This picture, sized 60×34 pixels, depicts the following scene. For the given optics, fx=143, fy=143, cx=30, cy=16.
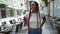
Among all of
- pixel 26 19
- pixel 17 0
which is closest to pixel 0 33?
pixel 26 19

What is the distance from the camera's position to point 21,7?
45.8 ft

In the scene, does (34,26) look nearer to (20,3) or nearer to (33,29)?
(33,29)

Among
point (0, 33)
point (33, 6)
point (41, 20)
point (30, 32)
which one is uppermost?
point (33, 6)

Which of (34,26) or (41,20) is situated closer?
(34,26)

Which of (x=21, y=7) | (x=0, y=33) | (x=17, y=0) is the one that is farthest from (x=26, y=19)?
(x=21, y=7)

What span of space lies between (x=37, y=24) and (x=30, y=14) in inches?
8.0

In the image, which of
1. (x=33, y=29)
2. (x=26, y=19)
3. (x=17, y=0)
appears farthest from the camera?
(x=17, y=0)

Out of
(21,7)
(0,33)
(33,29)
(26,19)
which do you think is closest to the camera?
(33,29)

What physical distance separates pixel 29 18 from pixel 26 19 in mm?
141

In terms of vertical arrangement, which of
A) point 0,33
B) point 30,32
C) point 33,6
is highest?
point 33,6

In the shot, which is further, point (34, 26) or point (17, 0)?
point (17, 0)

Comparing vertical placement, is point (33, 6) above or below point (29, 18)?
above

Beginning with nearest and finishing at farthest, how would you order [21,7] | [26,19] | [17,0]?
[26,19], [17,0], [21,7]

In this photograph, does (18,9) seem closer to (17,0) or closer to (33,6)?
(17,0)
